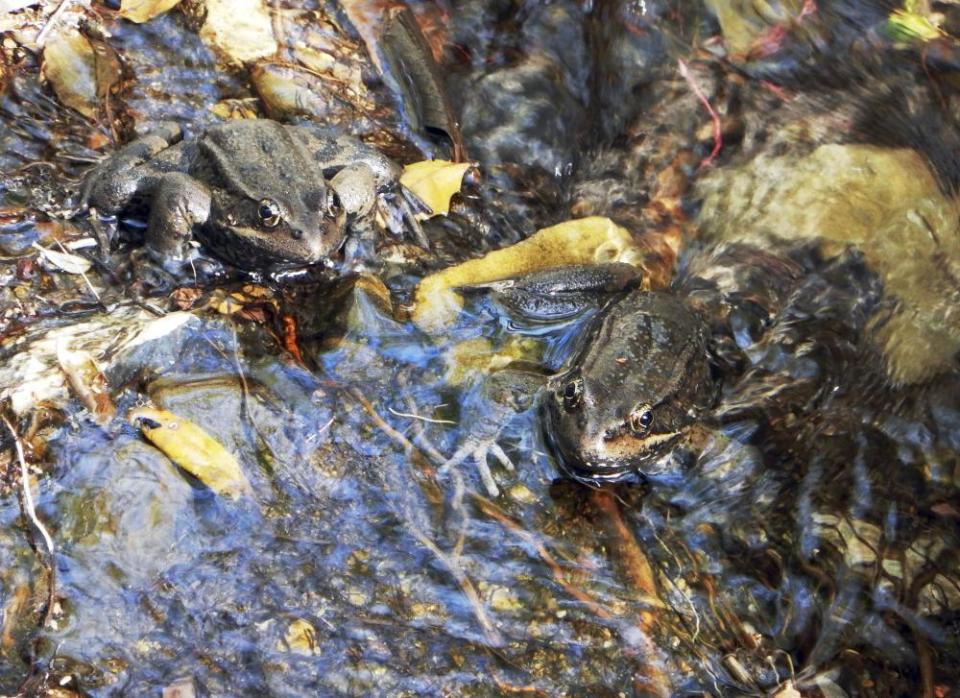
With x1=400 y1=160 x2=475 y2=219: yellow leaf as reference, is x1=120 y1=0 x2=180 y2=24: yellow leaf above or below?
above

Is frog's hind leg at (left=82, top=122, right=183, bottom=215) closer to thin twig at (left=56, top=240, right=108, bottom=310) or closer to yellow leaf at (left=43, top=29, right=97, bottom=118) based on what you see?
thin twig at (left=56, top=240, right=108, bottom=310)

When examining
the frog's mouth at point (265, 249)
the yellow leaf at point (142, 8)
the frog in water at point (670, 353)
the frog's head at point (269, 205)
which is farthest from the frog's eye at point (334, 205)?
the yellow leaf at point (142, 8)

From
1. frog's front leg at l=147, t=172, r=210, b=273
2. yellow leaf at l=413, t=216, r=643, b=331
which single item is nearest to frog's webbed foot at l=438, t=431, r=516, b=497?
yellow leaf at l=413, t=216, r=643, b=331

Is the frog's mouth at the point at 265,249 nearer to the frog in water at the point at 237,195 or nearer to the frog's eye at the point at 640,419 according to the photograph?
the frog in water at the point at 237,195

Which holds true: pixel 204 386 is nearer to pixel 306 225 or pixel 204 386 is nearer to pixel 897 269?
pixel 306 225

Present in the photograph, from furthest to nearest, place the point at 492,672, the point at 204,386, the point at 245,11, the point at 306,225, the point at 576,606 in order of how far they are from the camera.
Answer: the point at 245,11 → the point at 306,225 → the point at 204,386 → the point at 576,606 → the point at 492,672

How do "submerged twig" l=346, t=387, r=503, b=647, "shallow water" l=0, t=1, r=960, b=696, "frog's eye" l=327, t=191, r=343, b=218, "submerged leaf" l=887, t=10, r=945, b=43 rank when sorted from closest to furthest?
"shallow water" l=0, t=1, r=960, b=696 < "submerged twig" l=346, t=387, r=503, b=647 < "frog's eye" l=327, t=191, r=343, b=218 < "submerged leaf" l=887, t=10, r=945, b=43

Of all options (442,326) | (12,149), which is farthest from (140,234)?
(442,326)
